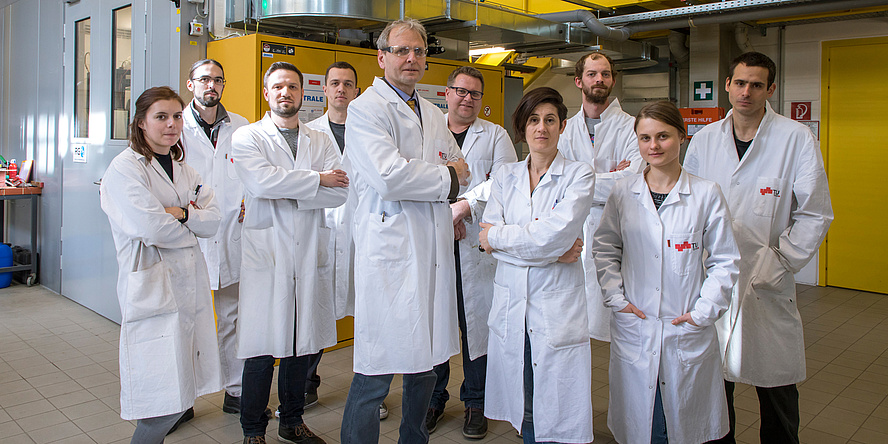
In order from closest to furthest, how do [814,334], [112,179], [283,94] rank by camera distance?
[112,179]
[283,94]
[814,334]

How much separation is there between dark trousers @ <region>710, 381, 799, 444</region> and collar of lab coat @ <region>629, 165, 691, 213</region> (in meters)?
0.99

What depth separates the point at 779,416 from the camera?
283cm

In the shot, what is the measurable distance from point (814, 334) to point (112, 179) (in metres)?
5.10

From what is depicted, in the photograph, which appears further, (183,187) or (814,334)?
(814,334)

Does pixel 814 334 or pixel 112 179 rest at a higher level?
pixel 112 179

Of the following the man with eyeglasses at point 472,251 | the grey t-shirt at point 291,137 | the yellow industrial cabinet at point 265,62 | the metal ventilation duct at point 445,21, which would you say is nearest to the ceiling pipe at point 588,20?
the metal ventilation duct at point 445,21

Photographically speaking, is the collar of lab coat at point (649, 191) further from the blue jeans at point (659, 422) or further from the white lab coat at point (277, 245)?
the white lab coat at point (277, 245)

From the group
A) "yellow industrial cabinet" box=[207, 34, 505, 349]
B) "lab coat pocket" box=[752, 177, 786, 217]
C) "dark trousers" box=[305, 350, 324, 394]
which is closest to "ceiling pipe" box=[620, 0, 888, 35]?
"yellow industrial cabinet" box=[207, 34, 505, 349]

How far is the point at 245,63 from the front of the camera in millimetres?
4344

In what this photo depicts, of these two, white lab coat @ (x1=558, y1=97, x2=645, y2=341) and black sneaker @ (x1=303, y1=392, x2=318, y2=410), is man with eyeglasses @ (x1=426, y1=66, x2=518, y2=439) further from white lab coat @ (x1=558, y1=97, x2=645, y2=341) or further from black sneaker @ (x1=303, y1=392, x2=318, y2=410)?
black sneaker @ (x1=303, y1=392, x2=318, y2=410)

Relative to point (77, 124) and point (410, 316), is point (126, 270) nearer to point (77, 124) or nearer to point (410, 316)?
point (410, 316)

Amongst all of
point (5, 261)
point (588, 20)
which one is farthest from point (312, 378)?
point (5, 261)

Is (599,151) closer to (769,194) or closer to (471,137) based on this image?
(471,137)

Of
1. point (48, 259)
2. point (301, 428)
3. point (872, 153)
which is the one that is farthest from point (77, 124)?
point (872, 153)
